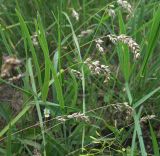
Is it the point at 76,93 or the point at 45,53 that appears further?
the point at 76,93

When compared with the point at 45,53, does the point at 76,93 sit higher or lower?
lower

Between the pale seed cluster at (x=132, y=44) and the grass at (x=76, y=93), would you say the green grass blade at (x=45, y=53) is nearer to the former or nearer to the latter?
the grass at (x=76, y=93)

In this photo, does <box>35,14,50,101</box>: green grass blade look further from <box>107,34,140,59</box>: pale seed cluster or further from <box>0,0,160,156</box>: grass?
<box>107,34,140,59</box>: pale seed cluster

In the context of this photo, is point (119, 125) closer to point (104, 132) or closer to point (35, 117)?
point (104, 132)

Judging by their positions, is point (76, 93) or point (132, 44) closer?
point (132, 44)

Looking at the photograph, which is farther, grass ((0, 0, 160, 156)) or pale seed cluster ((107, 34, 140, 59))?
grass ((0, 0, 160, 156))

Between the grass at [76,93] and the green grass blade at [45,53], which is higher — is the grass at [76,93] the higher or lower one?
the lower one

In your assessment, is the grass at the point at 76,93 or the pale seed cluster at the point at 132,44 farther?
the grass at the point at 76,93

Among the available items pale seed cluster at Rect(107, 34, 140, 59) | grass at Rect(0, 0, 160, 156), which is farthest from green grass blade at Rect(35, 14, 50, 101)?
pale seed cluster at Rect(107, 34, 140, 59)

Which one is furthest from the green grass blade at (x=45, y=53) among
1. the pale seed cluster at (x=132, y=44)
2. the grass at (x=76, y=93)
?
the pale seed cluster at (x=132, y=44)

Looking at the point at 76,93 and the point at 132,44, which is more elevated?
the point at 132,44
